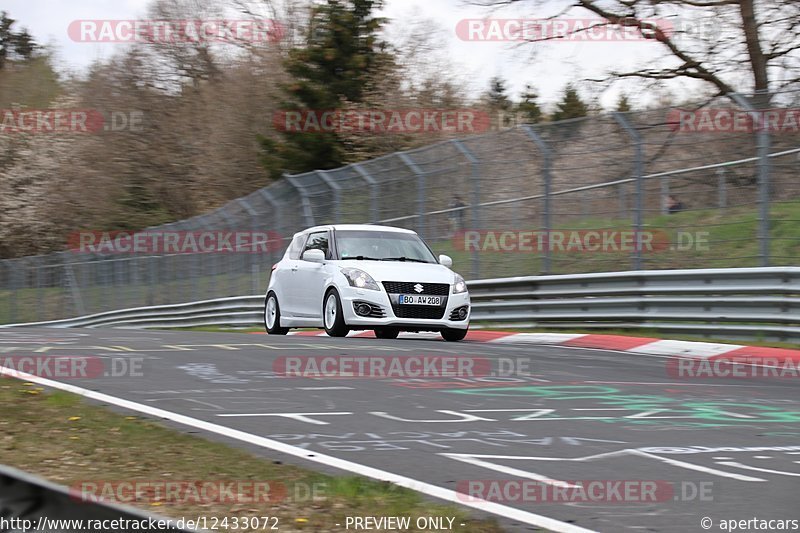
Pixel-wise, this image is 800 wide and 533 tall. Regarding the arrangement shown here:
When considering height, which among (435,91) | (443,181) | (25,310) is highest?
(435,91)

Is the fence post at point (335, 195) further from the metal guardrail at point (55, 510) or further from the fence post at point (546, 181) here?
the metal guardrail at point (55, 510)

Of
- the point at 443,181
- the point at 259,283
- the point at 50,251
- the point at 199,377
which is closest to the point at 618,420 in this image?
the point at 199,377

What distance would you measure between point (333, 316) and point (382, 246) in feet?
4.28

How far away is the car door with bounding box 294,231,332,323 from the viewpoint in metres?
16.1

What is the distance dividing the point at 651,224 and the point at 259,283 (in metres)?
12.2

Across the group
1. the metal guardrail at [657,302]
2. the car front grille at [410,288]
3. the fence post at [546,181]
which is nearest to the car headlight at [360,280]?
the car front grille at [410,288]

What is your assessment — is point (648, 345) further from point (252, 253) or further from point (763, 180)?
point (252, 253)

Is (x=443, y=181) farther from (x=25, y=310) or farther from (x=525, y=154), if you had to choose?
(x=25, y=310)

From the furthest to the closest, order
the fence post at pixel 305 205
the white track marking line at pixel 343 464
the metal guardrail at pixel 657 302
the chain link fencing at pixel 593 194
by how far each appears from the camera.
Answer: the fence post at pixel 305 205, the chain link fencing at pixel 593 194, the metal guardrail at pixel 657 302, the white track marking line at pixel 343 464

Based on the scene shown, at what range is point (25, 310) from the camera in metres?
47.3

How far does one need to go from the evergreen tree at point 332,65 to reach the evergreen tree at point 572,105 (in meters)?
→ 7.22

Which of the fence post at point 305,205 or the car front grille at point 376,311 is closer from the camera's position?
the car front grille at point 376,311

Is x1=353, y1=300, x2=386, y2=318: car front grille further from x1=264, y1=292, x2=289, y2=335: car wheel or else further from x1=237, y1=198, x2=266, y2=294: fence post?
x1=237, y1=198, x2=266, y2=294: fence post

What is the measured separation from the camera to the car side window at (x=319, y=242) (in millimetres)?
16352
